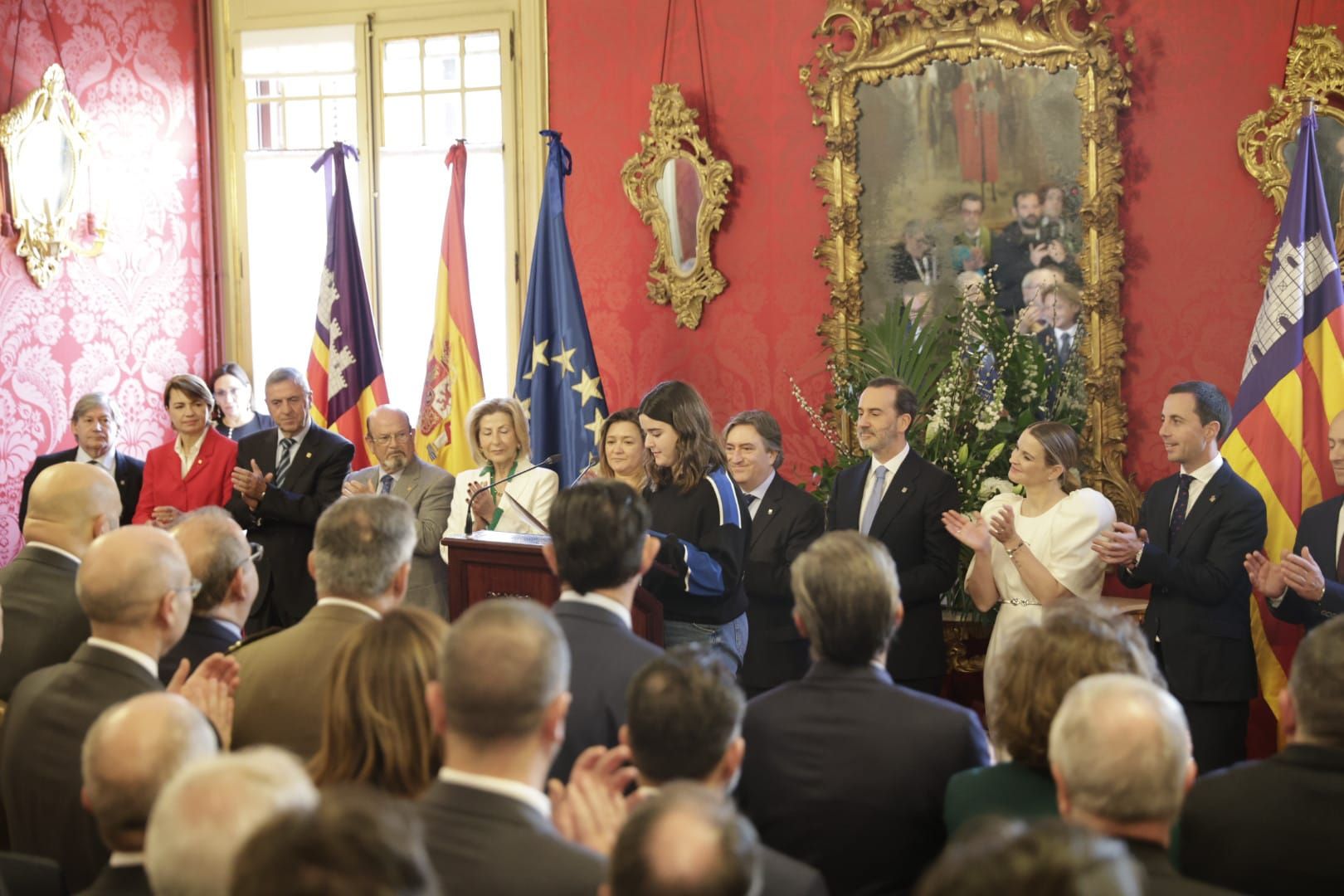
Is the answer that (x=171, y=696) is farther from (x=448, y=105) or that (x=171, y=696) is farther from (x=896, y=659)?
(x=448, y=105)

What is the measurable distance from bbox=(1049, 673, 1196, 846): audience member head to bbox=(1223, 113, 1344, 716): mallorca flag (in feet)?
12.5

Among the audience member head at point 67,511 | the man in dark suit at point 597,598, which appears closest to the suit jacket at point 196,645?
the audience member head at point 67,511

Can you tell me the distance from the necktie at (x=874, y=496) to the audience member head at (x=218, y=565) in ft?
7.93

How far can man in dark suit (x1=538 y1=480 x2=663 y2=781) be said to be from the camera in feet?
9.71

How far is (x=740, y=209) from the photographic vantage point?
24.0 ft

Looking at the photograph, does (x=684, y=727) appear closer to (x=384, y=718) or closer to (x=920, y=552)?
(x=384, y=718)

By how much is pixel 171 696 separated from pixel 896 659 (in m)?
3.27

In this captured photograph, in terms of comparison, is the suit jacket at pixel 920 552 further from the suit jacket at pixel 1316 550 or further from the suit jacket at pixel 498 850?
the suit jacket at pixel 498 850

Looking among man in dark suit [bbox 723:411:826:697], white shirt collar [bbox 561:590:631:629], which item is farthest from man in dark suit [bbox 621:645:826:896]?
man in dark suit [bbox 723:411:826:697]

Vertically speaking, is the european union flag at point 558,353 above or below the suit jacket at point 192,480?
above

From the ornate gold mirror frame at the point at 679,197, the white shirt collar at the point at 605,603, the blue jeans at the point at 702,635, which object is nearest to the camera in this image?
the white shirt collar at the point at 605,603

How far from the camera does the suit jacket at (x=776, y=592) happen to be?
5.07m

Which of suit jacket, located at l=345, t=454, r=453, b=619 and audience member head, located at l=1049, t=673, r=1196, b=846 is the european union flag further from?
audience member head, located at l=1049, t=673, r=1196, b=846

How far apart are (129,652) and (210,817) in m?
1.48
